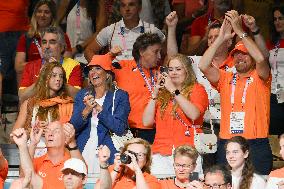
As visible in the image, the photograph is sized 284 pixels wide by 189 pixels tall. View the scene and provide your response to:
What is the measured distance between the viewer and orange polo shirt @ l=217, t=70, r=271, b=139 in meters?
11.6

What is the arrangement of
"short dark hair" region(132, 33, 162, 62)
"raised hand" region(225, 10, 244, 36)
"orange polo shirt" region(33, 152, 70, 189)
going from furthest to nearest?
"short dark hair" region(132, 33, 162, 62) < "raised hand" region(225, 10, 244, 36) < "orange polo shirt" region(33, 152, 70, 189)

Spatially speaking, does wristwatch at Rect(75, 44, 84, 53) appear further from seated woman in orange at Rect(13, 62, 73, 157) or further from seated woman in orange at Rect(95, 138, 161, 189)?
seated woman in orange at Rect(95, 138, 161, 189)

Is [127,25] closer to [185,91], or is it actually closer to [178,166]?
[185,91]

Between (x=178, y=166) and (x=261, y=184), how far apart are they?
79 centimetres

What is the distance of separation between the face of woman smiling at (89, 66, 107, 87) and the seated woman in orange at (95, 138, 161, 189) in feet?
3.75

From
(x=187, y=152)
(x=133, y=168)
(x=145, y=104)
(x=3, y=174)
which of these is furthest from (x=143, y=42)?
(x=3, y=174)

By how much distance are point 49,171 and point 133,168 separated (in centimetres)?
89

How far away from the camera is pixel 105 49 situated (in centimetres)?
1376

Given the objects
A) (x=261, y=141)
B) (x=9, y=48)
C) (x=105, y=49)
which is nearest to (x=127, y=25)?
(x=105, y=49)

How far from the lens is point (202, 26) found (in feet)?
46.1

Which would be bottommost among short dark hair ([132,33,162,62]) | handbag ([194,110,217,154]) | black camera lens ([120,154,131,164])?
black camera lens ([120,154,131,164])

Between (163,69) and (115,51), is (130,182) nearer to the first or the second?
(163,69)

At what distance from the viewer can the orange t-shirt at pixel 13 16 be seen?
14.1 m

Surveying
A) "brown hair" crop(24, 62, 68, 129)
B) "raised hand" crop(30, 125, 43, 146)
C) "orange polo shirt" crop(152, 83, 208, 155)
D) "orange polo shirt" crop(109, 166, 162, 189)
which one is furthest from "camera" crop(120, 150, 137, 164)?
"brown hair" crop(24, 62, 68, 129)
